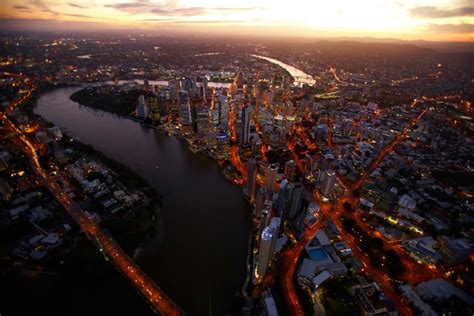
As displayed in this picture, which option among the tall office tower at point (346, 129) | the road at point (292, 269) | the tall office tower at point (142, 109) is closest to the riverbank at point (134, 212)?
the road at point (292, 269)

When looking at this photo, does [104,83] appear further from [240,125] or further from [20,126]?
[240,125]

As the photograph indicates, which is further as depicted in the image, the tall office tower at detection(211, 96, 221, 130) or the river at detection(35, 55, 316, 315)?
the tall office tower at detection(211, 96, 221, 130)

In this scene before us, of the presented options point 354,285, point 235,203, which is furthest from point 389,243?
point 235,203

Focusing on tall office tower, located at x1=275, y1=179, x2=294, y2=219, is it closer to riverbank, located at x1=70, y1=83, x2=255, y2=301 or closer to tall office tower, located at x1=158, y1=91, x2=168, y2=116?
riverbank, located at x1=70, y1=83, x2=255, y2=301

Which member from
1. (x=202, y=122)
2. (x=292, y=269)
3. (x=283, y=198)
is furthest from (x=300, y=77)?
(x=292, y=269)

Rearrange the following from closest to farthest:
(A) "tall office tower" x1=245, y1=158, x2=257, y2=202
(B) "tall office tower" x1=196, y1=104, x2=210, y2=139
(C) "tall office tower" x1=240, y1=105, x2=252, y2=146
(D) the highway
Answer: (D) the highway
(A) "tall office tower" x1=245, y1=158, x2=257, y2=202
(C) "tall office tower" x1=240, y1=105, x2=252, y2=146
(B) "tall office tower" x1=196, y1=104, x2=210, y2=139

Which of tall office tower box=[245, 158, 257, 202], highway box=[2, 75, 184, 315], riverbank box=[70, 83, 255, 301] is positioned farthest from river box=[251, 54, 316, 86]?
highway box=[2, 75, 184, 315]

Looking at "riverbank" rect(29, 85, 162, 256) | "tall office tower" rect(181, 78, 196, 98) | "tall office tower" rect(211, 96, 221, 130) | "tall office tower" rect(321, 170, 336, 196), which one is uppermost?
"tall office tower" rect(181, 78, 196, 98)
